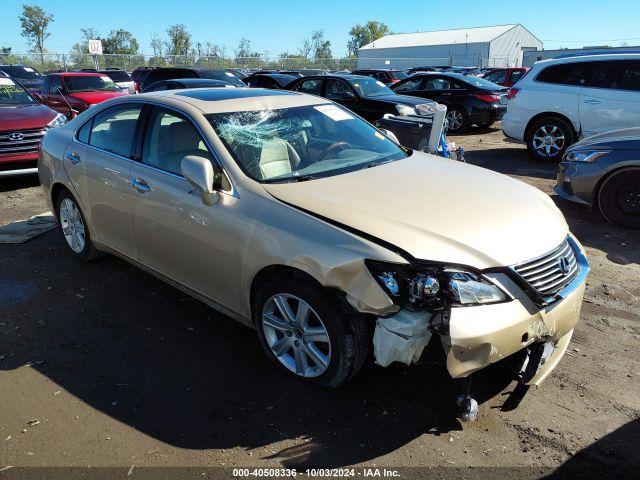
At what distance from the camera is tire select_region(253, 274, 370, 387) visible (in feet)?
9.23

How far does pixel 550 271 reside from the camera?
283cm

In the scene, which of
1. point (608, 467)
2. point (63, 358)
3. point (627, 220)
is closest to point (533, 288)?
point (608, 467)

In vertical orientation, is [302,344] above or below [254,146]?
below

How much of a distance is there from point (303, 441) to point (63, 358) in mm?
1841

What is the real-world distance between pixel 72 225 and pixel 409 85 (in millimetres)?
11694

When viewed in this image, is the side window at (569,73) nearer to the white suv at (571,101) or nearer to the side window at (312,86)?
the white suv at (571,101)

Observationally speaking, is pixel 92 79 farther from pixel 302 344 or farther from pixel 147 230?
pixel 302 344

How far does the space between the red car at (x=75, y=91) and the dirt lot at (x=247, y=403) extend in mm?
10347

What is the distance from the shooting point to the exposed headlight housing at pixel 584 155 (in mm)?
5957

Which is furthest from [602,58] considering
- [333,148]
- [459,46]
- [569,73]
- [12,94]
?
[459,46]

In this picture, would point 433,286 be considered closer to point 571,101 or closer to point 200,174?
point 200,174

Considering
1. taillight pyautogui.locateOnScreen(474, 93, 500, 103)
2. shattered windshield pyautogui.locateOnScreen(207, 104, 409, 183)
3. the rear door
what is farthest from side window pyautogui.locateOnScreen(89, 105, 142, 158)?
taillight pyautogui.locateOnScreen(474, 93, 500, 103)

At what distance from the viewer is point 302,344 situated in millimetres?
3086

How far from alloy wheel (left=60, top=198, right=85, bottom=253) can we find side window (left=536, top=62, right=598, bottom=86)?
8.30m
